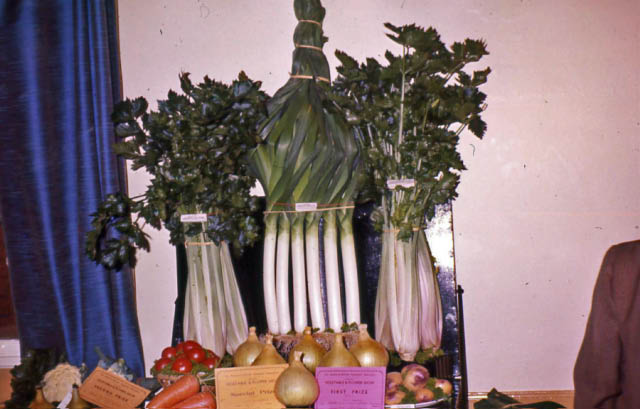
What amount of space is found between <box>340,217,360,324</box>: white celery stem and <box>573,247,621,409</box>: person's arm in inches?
30.5

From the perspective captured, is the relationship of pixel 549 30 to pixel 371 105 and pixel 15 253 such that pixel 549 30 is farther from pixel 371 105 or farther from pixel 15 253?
pixel 15 253

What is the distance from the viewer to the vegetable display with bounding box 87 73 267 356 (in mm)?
1704

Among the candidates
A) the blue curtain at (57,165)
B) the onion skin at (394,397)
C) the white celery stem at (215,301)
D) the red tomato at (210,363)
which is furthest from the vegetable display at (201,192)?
the onion skin at (394,397)

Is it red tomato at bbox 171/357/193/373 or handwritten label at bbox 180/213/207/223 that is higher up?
handwritten label at bbox 180/213/207/223

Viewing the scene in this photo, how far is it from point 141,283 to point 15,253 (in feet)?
1.67

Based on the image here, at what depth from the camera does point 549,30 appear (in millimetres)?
2146

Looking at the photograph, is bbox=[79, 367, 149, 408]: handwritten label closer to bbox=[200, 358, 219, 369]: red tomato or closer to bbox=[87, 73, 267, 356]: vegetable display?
bbox=[200, 358, 219, 369]: red tomato

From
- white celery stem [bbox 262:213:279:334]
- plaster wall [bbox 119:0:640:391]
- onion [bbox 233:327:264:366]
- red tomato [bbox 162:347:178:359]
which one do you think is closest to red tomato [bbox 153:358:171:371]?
red tomato [bbox 162:347:178:359]

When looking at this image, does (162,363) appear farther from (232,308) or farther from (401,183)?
(401,183)

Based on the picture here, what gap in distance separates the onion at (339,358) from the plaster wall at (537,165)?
0.83 meters

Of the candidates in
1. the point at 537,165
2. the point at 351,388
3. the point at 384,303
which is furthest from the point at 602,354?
the point at 537,165

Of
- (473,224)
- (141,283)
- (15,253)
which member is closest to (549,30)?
(473,224)

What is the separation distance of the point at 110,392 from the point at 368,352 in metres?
0.82

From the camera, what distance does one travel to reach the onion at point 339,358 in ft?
4.99
